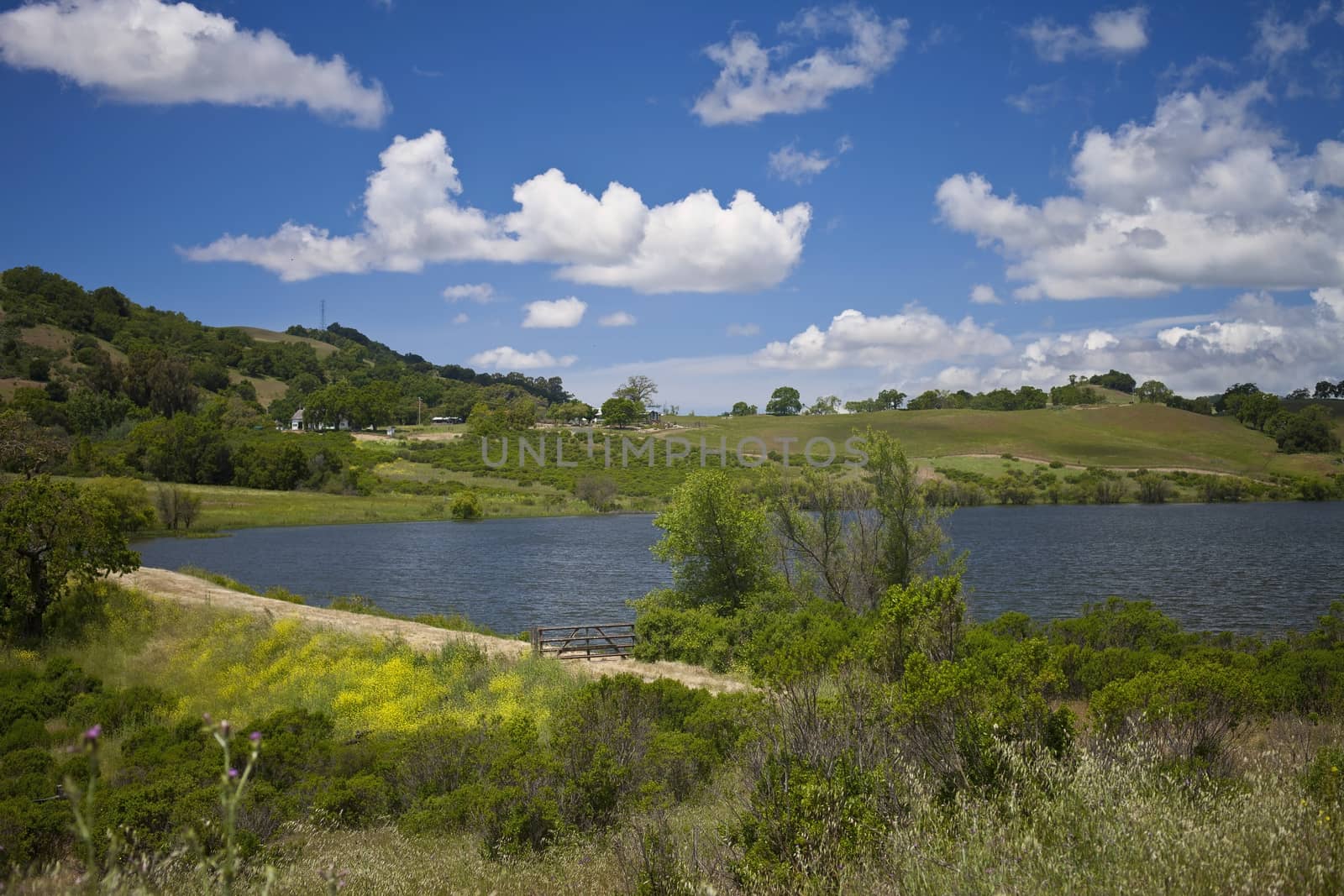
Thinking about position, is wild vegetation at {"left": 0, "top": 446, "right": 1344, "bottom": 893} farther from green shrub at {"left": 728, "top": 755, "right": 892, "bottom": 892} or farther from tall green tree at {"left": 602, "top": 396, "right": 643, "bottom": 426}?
tall green tree at {"left": 602, "top": 396, "right": 643, "bottom": 426}

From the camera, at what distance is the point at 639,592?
4591cm

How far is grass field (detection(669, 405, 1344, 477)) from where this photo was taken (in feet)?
373

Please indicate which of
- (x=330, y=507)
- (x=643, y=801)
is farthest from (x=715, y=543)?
(x=330, y=507)

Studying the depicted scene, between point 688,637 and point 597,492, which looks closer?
point 688,637

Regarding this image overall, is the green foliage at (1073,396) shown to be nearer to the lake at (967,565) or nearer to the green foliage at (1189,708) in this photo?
the lake at (967,565)

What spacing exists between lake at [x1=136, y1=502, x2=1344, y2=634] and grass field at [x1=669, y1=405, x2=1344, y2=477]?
2501cm

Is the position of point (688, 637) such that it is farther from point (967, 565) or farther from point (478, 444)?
point (478, 444)

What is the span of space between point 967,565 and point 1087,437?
10385cm

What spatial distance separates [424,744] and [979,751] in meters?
9.10

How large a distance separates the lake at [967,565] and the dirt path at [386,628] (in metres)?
9.12

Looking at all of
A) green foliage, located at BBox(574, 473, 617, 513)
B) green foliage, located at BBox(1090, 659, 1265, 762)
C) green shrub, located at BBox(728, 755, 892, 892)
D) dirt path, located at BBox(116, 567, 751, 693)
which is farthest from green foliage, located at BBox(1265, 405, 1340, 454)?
green shrub, located at BBox(728, 755, 892, 892)

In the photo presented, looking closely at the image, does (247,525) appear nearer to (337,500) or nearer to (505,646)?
(337,500)

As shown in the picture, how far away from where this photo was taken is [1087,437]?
12619cm

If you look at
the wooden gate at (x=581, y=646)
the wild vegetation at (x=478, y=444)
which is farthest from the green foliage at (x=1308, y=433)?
the wooden gate at (x=581, y=646)
